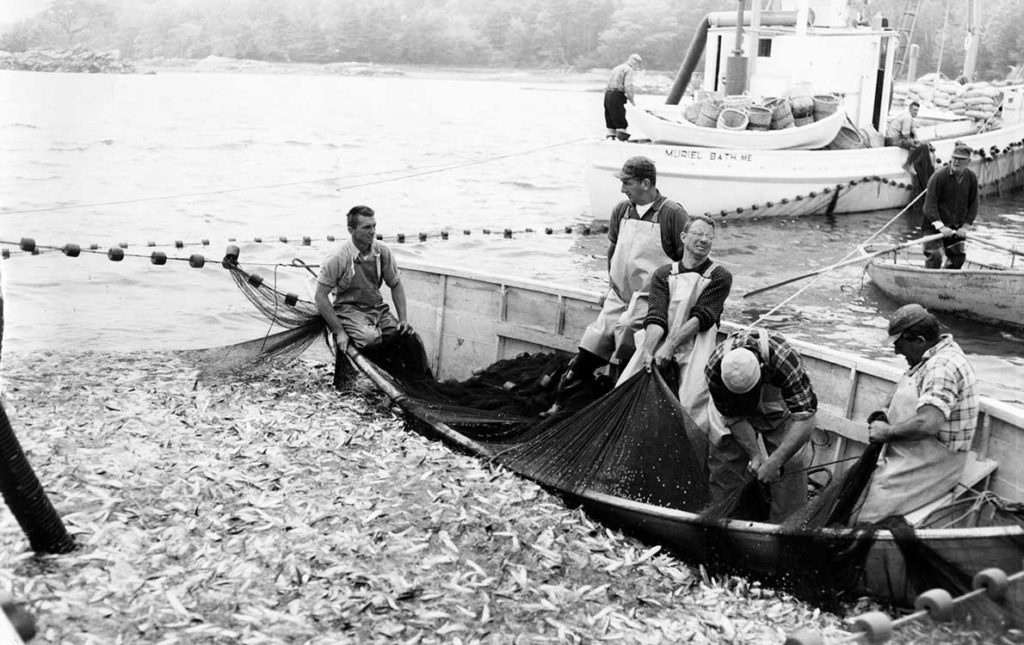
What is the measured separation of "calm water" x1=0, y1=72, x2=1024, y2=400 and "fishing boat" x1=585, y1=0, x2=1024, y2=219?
1.58ft

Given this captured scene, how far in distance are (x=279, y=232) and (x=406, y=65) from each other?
80.4 m

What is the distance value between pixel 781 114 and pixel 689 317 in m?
15.4

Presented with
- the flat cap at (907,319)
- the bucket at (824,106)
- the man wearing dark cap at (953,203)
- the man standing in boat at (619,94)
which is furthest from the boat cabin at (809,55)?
the flat cap at (907,319)

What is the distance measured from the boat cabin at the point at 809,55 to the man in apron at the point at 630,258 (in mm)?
15471

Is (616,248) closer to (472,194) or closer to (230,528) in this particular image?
(230,528)

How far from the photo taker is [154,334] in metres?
13.4

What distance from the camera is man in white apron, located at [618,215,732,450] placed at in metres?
6.71

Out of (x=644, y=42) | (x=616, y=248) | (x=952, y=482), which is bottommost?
(x=952, y=482)

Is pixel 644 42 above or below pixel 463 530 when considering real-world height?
above

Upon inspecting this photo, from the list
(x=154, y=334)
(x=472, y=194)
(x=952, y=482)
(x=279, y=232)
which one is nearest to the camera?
(x=952, y=482)

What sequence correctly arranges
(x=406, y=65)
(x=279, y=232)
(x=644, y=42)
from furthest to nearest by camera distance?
(x=406, y=65)
(x=644, y=42)
(x=279, y=232)

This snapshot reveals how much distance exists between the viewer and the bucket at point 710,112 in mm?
20922

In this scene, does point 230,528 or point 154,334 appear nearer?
point 230,528

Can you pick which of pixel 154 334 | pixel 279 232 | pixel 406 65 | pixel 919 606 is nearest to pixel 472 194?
pixel 279 232
